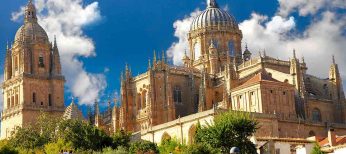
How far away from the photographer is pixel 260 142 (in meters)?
51.4

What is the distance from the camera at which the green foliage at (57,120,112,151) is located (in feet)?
186

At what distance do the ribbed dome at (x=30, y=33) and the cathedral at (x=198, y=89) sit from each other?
5.6 inches

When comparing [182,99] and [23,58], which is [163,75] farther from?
[23,58]

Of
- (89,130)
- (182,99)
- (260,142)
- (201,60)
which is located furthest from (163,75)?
(260,142)

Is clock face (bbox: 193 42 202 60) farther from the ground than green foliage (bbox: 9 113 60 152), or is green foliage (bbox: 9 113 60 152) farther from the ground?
clock face (bbox: 193 42 202 60)

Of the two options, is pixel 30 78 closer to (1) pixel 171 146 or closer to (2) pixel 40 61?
(2) pixel 40 61

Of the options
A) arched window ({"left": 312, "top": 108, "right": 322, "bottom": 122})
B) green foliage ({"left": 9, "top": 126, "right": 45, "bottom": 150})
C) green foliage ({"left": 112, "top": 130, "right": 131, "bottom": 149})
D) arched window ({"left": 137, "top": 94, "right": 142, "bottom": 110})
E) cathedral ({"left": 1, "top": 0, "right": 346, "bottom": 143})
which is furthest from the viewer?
arched window ({"left": 137, "top": 94, "right": 142, "bottom": 110})

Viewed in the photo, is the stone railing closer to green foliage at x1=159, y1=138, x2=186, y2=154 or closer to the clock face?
the clock face

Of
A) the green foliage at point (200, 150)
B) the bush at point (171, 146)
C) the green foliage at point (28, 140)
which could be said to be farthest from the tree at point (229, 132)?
the green foliage at point (28, 140)

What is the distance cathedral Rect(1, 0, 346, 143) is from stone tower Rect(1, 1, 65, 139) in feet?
0.46

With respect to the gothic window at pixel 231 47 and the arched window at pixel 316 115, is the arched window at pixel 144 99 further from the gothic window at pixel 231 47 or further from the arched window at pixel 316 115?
the arched window at pixel 316 115

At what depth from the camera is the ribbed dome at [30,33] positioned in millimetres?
94438

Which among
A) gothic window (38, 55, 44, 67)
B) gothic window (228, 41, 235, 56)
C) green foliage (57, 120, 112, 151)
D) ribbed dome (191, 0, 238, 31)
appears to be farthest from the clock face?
green foliage (57, 120, 112, 151)

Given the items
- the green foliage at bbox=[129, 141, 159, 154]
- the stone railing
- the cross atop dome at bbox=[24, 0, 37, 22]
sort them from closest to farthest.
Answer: the green foliage at bbox=[129, 141, 159, 154] → the stone railing → the cross atop dome at bbox=[24, 0, 37, 22]
